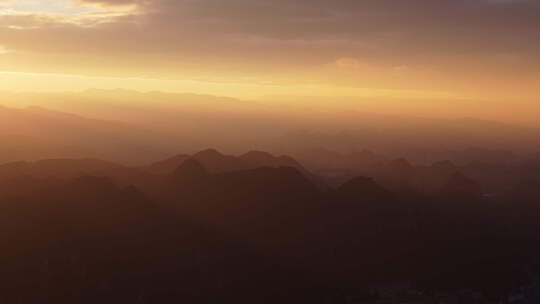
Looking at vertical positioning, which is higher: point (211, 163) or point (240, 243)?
point (211, 163)

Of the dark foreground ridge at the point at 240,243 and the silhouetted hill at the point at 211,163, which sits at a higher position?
the silhouetted hill at the point at 211,163

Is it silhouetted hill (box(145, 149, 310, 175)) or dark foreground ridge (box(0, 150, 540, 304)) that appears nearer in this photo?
dark foreground ridge (box(0, 150, 540, 304))

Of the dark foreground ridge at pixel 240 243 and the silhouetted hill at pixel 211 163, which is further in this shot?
the silhouetted hill at pixel 211 163

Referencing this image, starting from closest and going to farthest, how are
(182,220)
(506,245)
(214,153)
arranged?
(182,220) < (506,245) < (214,153)

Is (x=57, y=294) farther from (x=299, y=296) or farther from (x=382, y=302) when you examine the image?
(x=382, y=302)

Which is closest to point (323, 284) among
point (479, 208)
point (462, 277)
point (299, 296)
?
point (299, 296)

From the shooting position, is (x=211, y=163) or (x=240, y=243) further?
(x=211, y=163)

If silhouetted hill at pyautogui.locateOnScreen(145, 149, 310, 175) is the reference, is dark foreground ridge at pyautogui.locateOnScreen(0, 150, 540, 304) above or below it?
below

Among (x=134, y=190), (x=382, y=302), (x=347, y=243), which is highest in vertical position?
(x=134, y=190)
